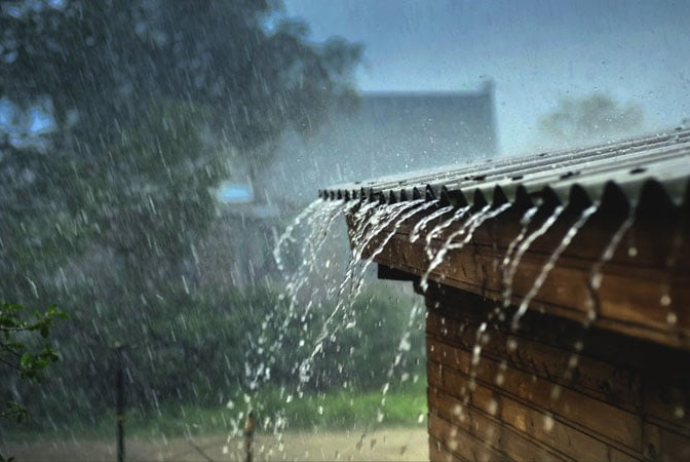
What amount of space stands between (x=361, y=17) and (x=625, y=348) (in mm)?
64555

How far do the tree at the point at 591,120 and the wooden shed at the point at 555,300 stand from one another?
33414 millimetres

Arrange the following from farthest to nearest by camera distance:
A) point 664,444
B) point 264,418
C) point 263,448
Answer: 1. point 264,418
2. point 263,448
3. point 664,444

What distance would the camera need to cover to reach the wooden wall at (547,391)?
8.04 feet

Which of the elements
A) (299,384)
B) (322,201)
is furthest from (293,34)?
(322,201)

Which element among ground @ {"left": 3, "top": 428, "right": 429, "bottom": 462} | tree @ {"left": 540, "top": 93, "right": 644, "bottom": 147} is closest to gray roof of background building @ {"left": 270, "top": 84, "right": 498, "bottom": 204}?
tree @ {"left": 540, "top": 93, "right": 644, "bottom": 147}

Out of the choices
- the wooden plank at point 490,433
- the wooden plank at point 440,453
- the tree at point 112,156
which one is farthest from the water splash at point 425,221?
the tree at point 112,156

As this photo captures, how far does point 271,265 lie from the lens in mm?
24609

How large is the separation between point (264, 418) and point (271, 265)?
7.92 meters

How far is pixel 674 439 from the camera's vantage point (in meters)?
2.38

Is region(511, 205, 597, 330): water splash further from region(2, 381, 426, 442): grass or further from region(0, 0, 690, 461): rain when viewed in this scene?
region(2, 381, 426, 442): grass

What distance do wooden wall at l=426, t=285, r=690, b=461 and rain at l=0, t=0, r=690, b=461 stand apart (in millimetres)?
15

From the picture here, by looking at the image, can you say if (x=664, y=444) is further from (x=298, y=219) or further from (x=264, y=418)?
(x=264, y=418)

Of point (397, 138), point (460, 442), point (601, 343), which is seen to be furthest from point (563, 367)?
point (397, 138)

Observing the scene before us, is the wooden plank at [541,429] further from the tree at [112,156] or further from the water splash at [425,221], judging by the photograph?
the tree at [112,156]
